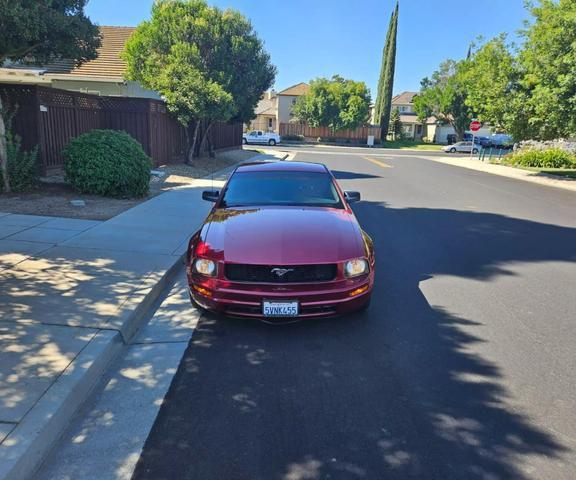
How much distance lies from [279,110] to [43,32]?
210 ft

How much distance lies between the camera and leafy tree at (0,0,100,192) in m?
7.87

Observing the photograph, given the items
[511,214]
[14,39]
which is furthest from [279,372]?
[511,214]

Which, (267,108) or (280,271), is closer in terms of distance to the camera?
(280,271)

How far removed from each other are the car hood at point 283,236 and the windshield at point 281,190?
11.9 inches

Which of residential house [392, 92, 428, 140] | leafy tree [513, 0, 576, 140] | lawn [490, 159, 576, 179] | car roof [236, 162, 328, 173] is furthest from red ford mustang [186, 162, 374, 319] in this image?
residential house [392, 92, 428, 140]

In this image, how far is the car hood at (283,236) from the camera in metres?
4.19

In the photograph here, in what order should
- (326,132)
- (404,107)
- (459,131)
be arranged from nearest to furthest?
(459,131), (326,132), (404,107)

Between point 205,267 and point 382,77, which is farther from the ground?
point 382,77

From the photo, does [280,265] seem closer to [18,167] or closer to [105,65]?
[18,167]

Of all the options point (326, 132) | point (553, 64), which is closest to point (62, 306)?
point (553, 64)

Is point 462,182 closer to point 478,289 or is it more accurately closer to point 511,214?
point 511,214

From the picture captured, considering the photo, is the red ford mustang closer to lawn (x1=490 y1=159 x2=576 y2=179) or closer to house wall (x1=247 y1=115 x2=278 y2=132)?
lawn (x1=490 y1=159 x2=576 y2=179)

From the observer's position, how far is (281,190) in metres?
5.75

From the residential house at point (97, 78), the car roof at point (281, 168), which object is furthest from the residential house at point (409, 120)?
the car roof at point (281, 168)
